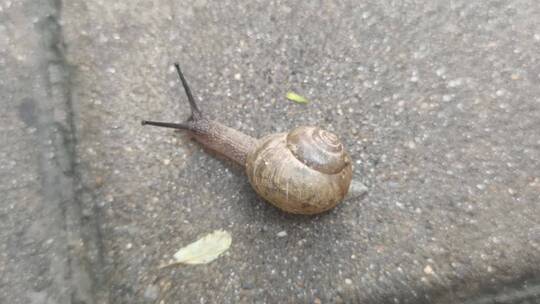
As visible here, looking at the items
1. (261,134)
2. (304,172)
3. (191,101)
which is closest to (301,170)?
(304,172)

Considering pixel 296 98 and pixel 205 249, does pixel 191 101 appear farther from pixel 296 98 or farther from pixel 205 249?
pixel 205 249

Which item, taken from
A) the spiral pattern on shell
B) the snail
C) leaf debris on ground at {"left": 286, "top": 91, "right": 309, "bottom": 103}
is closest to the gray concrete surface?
leaf debris on ground at {"left": 286, "top": 91, "right": 309, "bottom": 103}

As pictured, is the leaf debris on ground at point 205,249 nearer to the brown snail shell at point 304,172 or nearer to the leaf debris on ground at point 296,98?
the brown snail shell at point 304,172

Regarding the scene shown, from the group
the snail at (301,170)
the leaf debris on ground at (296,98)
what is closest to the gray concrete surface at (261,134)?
the leaf debris on ground at (296,98)

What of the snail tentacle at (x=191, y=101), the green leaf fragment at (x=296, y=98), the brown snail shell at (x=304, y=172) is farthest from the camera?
the green leaf fragment at (x=296, y=98)

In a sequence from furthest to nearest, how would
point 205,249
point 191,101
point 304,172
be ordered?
point 191,101
point 205,249
point 304,172

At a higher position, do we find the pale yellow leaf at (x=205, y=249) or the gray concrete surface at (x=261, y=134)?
the gray concrete surface at (x=261, y=134)
